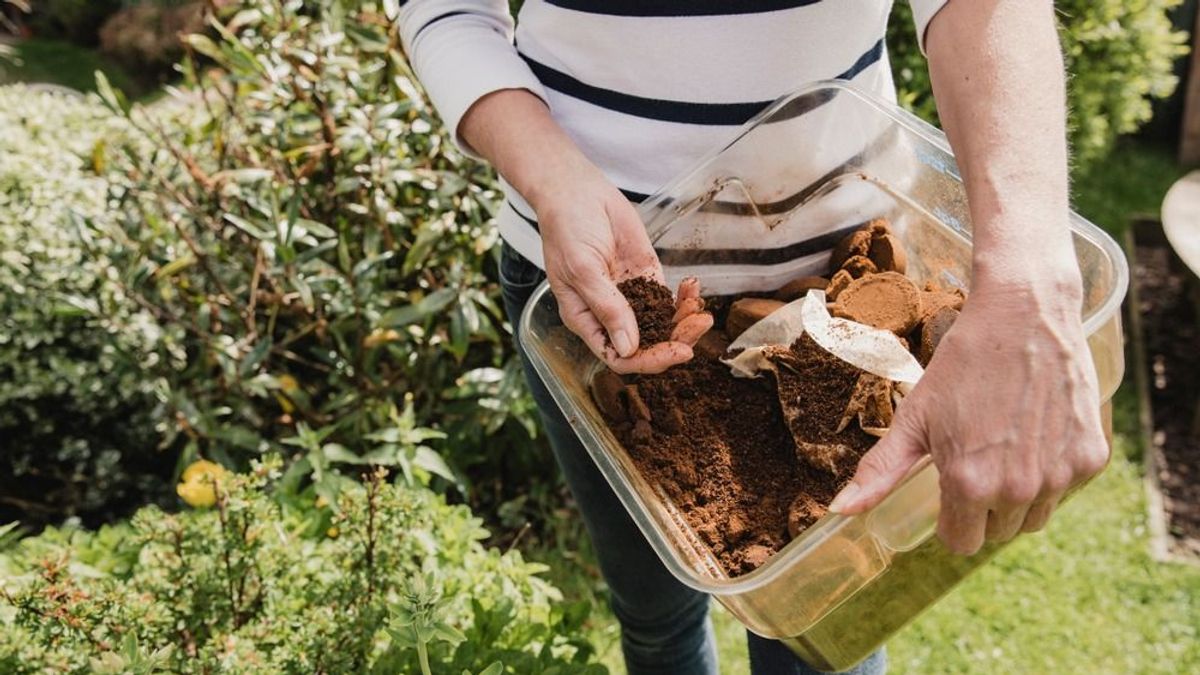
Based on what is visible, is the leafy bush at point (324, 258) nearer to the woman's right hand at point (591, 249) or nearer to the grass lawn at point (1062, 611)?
the grass lawn at point (1062, 611)

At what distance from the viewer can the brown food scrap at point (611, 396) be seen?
3.99 ft

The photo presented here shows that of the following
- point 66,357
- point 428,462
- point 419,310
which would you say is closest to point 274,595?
point 428,462

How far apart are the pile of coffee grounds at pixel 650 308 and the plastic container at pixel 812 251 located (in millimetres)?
135

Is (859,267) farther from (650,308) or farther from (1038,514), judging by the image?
(1038,514)

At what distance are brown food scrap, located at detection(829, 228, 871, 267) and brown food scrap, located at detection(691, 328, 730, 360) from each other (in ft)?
0.63

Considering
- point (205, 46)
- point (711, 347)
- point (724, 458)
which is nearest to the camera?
point (724, 458)

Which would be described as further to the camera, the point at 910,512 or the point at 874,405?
the point at 874,405

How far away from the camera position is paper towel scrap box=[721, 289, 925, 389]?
42.1 inches

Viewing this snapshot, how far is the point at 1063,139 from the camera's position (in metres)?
0.99

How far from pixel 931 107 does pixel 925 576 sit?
7.44ft

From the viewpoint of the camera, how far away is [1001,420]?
0.85m

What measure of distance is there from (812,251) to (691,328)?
0.93 feet

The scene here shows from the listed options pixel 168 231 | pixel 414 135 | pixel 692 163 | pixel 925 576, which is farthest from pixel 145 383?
pixel 925 576

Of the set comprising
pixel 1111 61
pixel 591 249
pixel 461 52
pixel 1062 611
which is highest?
pixel 461 52
